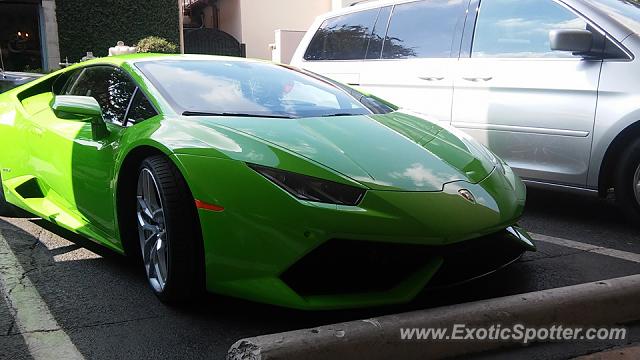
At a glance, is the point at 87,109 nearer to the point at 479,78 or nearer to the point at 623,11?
the point at 479,78

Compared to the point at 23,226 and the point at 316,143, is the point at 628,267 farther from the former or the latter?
the point at 23,226

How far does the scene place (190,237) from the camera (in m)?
2.49

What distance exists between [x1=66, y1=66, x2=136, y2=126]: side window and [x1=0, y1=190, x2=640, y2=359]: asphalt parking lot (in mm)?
816

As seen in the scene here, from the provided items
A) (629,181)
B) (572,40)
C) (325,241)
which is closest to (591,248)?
(629,181)

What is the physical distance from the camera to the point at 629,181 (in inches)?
148

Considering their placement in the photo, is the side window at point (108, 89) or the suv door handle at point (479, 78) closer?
the side window at point (108, 89)

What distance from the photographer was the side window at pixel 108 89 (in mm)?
3180

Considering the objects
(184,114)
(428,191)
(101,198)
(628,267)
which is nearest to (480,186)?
(428,191)

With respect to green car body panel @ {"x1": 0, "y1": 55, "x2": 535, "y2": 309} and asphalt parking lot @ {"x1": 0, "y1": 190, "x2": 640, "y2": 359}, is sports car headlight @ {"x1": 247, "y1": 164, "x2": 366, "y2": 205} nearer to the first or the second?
green car body panel @ {"x1": 0, "y1": 55, "x2": 535, "y2": 309}

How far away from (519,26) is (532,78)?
46 centimetres

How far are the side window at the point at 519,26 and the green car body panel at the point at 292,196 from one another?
1.48 metres

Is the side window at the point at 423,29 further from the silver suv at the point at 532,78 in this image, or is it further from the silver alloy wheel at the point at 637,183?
the silver alloy wheel at the point at 637,183

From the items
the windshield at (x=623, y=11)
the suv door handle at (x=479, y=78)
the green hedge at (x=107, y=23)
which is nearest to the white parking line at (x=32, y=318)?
the suv door handle at (x=479, y=78)

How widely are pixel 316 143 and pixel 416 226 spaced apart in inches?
23.3
